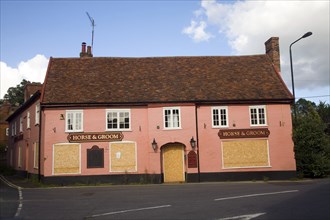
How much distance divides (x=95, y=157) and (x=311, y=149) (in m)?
14.6

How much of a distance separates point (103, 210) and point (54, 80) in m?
15.4

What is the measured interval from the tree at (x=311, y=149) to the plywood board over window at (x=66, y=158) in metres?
14.8

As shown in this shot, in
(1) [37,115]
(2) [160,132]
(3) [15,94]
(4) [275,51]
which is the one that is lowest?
(2) [160,132]

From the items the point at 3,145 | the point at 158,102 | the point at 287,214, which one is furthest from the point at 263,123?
the point at 3,145

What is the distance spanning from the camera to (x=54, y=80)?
26.0 metres

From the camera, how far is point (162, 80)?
26.9m

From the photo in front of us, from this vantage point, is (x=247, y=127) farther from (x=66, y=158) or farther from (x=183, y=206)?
(x=183, y=206)

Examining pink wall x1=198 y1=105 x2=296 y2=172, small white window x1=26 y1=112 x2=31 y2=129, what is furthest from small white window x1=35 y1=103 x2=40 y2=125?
pink wall x1=198 y1=105 x2=296 y2=172

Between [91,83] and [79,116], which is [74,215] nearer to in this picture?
[79,116]

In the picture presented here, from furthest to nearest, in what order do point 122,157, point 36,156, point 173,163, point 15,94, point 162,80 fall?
point 15,94, point 162,80, point 36,156, point 173,163, point 122,157

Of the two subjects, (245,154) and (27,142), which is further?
(27,142)

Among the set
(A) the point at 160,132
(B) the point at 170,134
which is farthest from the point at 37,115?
(B) the point at 170,134

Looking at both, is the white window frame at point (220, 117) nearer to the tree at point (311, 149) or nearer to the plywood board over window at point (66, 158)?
the tree at point (311, 149)

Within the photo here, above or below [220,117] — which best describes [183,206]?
below
